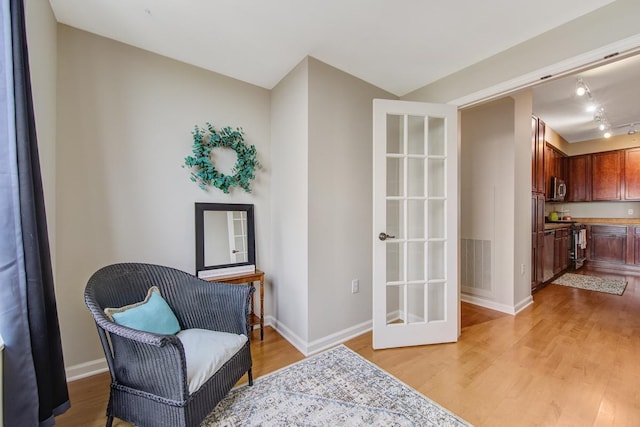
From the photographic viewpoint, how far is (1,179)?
1041 millimetres

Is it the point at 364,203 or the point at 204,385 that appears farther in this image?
the point at 364,203

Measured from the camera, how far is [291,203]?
8.11ft

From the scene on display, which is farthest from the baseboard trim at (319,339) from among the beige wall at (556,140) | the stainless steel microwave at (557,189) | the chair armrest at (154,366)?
the stainless steel microwave at (557,189)

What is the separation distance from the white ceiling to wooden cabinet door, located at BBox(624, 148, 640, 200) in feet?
17.3

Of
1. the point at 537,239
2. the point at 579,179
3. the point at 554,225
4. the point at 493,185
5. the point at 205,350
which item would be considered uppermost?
the point at 579,179

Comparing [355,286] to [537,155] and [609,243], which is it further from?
[609,243]

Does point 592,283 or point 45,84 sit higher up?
→ point 45,84

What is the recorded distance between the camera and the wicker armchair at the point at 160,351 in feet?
4.06

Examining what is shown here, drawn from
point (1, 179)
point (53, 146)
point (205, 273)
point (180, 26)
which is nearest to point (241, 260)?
point (205, 273)

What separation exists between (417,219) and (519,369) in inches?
51.9

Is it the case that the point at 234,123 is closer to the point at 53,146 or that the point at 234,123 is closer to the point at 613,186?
the point at 53,146

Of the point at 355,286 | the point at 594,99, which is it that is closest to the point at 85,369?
the point at 355,286

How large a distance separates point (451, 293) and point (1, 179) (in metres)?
2.88

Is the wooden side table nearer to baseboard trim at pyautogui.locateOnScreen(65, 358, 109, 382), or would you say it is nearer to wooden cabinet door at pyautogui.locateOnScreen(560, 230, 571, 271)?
baseboard trim at pyautogui.locateOnScreen(65, 358, 109, 382)
